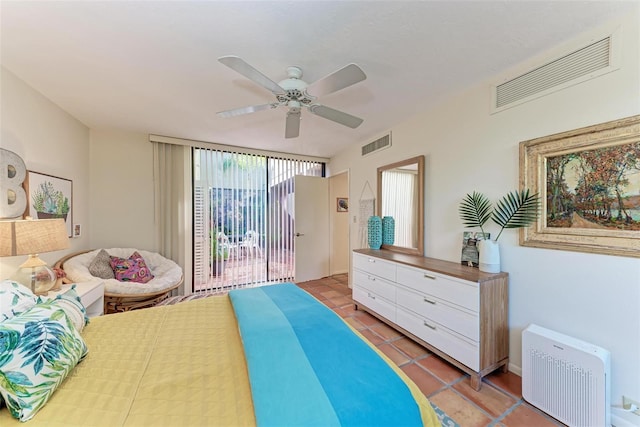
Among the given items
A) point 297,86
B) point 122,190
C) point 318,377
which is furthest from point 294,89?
point 122,190

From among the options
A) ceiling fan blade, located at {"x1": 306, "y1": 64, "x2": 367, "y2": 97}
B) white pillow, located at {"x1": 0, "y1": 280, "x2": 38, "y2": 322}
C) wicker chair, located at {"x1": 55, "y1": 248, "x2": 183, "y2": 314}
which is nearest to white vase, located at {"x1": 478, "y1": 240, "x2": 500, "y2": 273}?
ceiling fan blade, located at {"x1": 306, "y1": 64, "x2": 367, "y2": 97}

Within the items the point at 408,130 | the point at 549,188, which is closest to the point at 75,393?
the point at 549,188

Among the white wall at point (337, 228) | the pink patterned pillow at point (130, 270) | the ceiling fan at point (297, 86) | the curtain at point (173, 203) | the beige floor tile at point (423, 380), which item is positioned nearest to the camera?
the ceiling fan at point (297, 86)

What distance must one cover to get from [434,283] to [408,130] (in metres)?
1.83

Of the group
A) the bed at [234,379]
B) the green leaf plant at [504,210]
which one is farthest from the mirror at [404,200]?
the bed at [234,379]

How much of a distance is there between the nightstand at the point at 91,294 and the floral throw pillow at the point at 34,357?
3.92 ft

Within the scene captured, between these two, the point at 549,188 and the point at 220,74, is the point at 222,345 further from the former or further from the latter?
the point at 549,188

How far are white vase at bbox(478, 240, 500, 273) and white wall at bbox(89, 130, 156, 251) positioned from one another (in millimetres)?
4161

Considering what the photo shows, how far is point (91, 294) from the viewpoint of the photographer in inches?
85.0

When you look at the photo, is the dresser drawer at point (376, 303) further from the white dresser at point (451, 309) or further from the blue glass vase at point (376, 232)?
the blue glass vase at point (376, 232)

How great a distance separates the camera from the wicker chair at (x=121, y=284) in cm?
248

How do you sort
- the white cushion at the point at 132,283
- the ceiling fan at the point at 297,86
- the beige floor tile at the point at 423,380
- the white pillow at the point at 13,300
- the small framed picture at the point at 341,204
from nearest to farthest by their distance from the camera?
the white pillow at the point at 13,300, the ceiling fan at the point at 297,86, the beige floor tile at the point at 423,380, the white cushion at the point at 132,283, the small framed picture at the point at 341,204

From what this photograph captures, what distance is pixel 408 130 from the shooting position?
2.91 m

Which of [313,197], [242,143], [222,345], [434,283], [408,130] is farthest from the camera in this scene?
[313,197]
